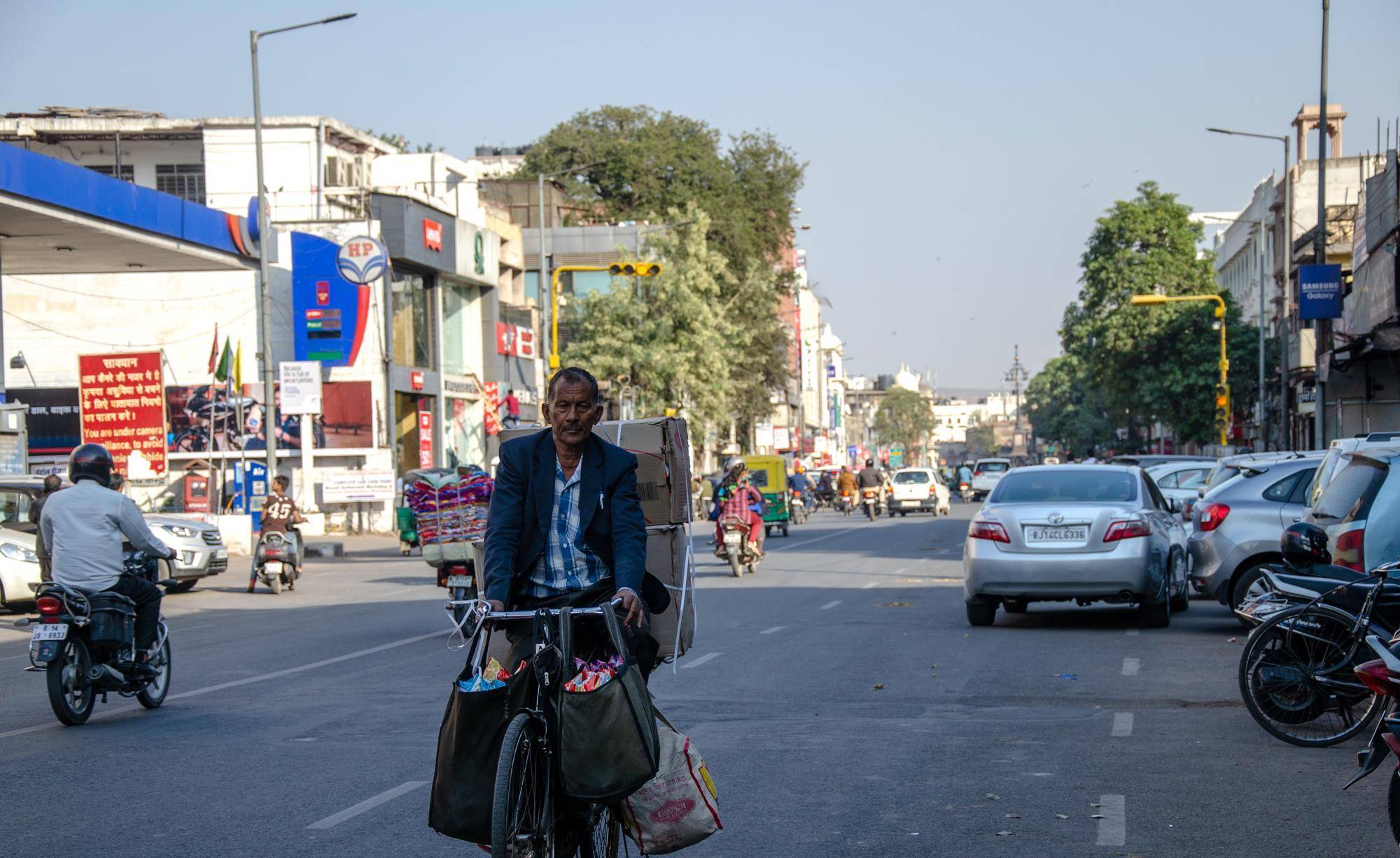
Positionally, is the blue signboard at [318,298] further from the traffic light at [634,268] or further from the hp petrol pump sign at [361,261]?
the traffic light at [634,268]

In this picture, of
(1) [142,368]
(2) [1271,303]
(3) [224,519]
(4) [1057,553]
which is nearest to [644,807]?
(4) [1057,553]

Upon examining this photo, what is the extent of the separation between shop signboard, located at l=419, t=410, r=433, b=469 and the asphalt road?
30.3m

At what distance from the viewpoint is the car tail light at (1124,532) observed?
1448 centimetres

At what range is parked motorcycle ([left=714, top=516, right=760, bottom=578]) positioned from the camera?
78.3 ft

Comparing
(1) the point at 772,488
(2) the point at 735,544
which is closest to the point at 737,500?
(2) the point at 735,544

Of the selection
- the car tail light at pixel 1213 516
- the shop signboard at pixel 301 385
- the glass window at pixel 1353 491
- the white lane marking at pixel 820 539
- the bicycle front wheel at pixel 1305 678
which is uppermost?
the shop signboard at pixel 301 385

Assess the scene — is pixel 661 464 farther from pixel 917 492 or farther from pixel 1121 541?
pixel 917 492

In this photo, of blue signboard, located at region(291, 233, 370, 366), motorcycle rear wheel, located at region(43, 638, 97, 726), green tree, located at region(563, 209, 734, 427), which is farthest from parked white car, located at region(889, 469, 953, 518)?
motorcycle rear wheel, located at region(43, 638, 97, 726)

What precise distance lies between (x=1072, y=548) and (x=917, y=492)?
39.5 meters

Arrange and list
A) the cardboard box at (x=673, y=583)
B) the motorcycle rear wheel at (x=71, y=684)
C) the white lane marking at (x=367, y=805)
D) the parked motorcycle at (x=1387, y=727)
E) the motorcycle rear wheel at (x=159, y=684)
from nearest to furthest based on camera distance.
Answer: the parked motorcycle at (x=1387, y=727), the white lane marking at (x=367, y=805), the cardboard box at (x=673, y=583), the motorcycle rear wheel at (x=71, y=684), the motorcycle rear wheel at (x=159, y=684)

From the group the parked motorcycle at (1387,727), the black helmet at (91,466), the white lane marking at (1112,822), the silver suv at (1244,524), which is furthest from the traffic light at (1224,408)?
the parked motorcycle at (1387,727)

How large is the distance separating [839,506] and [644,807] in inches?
2229

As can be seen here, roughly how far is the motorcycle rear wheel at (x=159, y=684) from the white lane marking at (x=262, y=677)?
0.27 meters

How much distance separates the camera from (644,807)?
5051mm
